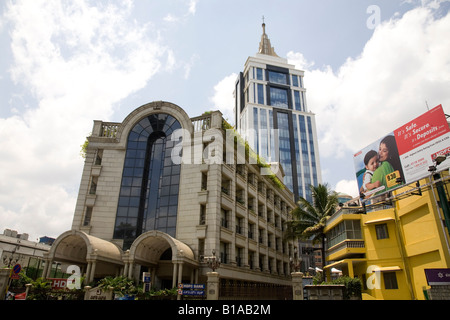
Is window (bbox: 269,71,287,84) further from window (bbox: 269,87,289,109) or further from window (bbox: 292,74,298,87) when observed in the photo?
window (bbox: 269,87,289,109)

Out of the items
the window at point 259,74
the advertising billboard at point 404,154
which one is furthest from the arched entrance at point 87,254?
the window at point 259,74

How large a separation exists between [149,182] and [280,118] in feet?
267

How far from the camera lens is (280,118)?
349 ft

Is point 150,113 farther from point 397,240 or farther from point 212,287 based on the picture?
point 397,240

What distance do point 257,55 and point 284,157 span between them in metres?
42.8

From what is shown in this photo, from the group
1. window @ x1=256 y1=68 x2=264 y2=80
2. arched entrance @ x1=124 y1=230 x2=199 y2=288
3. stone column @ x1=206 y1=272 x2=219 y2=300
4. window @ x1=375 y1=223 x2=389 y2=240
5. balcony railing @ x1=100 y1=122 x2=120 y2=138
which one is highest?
window @ x1=256 y1=68 x2=264 y2=80

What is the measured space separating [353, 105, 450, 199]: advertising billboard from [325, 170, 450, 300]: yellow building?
1.16 meters

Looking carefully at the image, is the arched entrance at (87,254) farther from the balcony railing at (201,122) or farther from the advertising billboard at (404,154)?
the advertising billboard at (404,154)

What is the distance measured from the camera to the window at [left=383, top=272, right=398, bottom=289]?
23703mm

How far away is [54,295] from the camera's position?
72.0 ft

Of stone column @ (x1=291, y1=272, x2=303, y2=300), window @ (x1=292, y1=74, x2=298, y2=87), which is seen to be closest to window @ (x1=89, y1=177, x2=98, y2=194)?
stone column @ (x1=291, y1=272, x2=303, y2=300)

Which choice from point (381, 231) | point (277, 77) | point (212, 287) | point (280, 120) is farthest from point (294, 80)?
point (212, 287)
